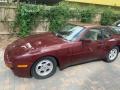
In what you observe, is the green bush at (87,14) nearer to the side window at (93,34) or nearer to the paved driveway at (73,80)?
the side window at (93,34)

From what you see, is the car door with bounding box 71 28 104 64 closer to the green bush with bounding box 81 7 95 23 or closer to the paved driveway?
the paved driveway

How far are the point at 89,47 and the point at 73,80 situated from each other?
1.16 metres

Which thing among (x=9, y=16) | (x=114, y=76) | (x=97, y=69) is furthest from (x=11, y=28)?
(x=114, y=76)

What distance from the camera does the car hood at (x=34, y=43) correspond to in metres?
4.76

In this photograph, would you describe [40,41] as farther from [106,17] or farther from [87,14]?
[106,17]

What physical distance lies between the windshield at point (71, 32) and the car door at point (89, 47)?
0.21 meters

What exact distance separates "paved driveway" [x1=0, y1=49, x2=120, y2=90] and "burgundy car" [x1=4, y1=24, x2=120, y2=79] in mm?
210

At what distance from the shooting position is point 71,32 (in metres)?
5.56

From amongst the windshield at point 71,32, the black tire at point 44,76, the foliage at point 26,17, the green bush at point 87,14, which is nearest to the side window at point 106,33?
the windshield at point 71,32

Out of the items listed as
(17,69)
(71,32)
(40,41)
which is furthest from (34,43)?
(71,32)

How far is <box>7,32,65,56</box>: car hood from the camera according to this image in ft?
15.6

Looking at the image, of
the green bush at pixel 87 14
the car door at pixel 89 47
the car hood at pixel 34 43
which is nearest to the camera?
the car hood at pixel 34 43

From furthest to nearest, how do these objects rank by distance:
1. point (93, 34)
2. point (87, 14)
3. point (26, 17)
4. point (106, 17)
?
1. point (106, 17)
2. point (87, 14)
3. point (26, 17)
4. point (93, 34)

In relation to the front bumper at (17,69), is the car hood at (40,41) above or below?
above
